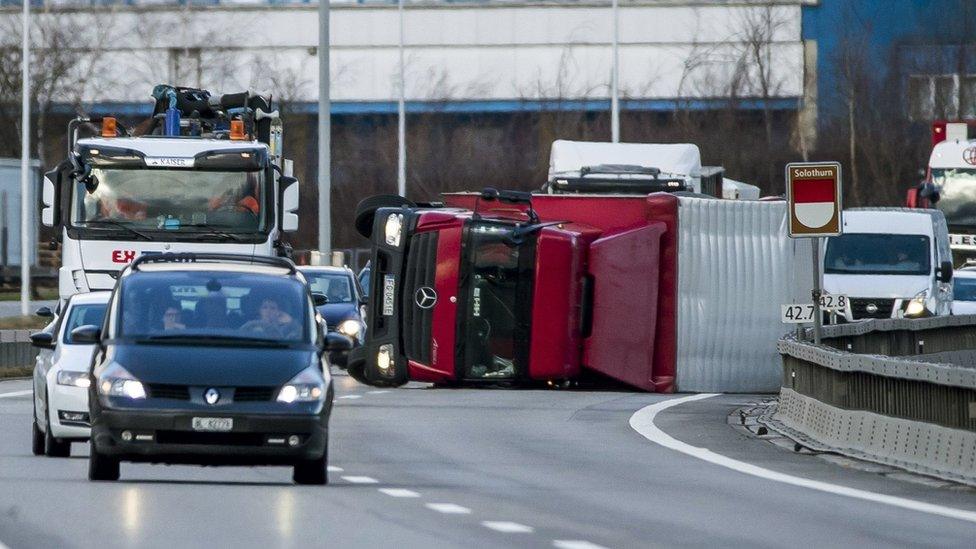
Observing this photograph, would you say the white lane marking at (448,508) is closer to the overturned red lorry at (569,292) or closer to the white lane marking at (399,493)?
the white lane marking at (399,493)

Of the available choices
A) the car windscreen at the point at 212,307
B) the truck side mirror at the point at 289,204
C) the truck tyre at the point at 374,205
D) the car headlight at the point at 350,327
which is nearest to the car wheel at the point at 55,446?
the car windscreen at the point at 212,307

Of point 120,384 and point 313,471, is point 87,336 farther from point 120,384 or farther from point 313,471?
point 313,471

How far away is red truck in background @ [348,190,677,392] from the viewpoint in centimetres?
2912

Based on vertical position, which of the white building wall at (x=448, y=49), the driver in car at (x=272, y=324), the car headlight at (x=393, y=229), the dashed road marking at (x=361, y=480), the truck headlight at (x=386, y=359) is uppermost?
the white building wall at (x=448, y=49)

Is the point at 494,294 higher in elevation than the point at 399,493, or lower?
higher

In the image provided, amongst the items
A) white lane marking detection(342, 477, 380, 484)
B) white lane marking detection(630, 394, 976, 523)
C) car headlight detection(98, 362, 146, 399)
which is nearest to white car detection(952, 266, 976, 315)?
white lane marking detection(630, 394, 976, 523)

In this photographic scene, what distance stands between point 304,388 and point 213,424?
2.29 feet

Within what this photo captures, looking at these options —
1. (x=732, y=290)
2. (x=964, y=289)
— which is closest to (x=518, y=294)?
(x=732, y=290)

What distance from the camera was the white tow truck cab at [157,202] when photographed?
25.8 meters

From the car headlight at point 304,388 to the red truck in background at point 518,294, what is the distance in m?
13.3

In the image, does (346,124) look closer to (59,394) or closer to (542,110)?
(542,110)

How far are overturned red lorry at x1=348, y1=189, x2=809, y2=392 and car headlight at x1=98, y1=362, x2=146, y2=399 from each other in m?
13.7

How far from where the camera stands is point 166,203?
85.4ft

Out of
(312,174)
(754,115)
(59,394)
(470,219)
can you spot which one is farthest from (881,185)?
(59,394)
